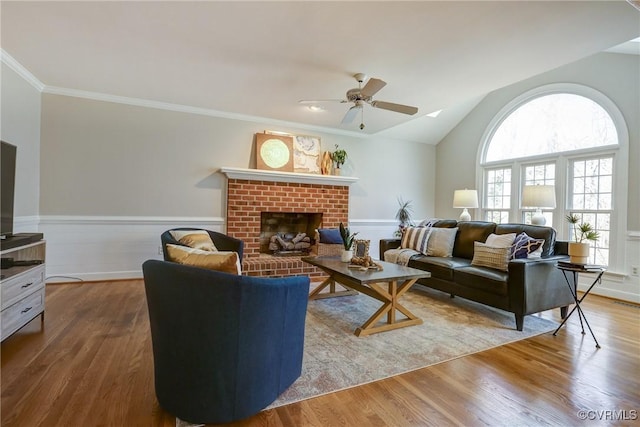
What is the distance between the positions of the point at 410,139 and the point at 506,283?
4004mm

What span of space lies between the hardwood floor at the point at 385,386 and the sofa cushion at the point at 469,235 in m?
1.34

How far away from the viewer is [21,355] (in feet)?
6.97

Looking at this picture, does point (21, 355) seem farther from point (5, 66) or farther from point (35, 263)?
point (5, 66)

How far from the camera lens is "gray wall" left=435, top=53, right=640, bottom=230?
374 cm

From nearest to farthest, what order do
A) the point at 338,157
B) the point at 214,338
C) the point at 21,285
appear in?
the point at 214,338, the point at 21,285, the point at 338,157

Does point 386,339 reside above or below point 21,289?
below

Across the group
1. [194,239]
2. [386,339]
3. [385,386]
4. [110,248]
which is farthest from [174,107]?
[385,386]

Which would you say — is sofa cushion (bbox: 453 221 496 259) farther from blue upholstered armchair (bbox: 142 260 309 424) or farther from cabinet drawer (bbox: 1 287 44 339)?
cabinet drawer (bbox: 1 287 44 339)

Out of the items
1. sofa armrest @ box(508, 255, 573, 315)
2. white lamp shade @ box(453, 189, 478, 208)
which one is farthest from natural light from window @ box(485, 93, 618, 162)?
sofa armrest @ box(508, 255, 573, 315)

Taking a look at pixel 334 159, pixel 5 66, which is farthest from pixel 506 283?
pixel 5 66

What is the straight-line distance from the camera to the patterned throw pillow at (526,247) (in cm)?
306

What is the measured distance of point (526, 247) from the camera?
3.10m

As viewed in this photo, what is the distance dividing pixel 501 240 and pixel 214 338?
10.1 feet

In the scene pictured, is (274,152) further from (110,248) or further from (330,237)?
(110,248)
